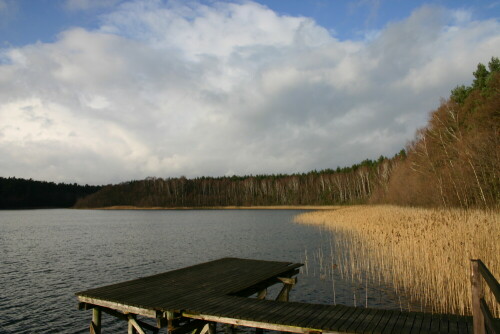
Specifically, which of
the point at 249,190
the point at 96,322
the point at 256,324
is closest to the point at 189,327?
the point at 256,324

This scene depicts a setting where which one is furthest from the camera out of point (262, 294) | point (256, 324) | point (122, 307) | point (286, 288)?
point (286, 288)

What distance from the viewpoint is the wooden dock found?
625cm

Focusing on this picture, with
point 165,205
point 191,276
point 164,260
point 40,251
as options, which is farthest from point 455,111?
point 165,205

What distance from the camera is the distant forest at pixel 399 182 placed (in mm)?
23766

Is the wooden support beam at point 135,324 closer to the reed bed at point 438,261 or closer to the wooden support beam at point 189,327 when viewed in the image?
the wooden support beam at point 189,327

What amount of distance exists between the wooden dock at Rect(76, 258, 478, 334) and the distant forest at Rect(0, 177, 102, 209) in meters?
153

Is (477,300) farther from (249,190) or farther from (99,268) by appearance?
(249,190)

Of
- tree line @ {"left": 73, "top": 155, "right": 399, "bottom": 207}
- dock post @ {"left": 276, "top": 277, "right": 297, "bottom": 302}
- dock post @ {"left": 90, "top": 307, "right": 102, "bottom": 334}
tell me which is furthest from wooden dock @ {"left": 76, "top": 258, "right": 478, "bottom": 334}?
tree line @ {"left": 73, "top": 155, "right": 399, "bottom": 207}

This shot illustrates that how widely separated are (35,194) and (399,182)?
143m

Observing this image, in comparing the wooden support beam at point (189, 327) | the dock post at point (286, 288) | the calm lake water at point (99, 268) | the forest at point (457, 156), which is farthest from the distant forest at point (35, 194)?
the wooden support beam at point (189, 327)

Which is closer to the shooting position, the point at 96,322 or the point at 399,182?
the point at 96,322

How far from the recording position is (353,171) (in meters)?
104

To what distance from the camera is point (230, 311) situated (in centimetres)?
702

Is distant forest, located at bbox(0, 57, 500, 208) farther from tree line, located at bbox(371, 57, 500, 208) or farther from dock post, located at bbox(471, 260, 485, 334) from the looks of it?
dock post, located at bbox(471, 260, 485, 334)
